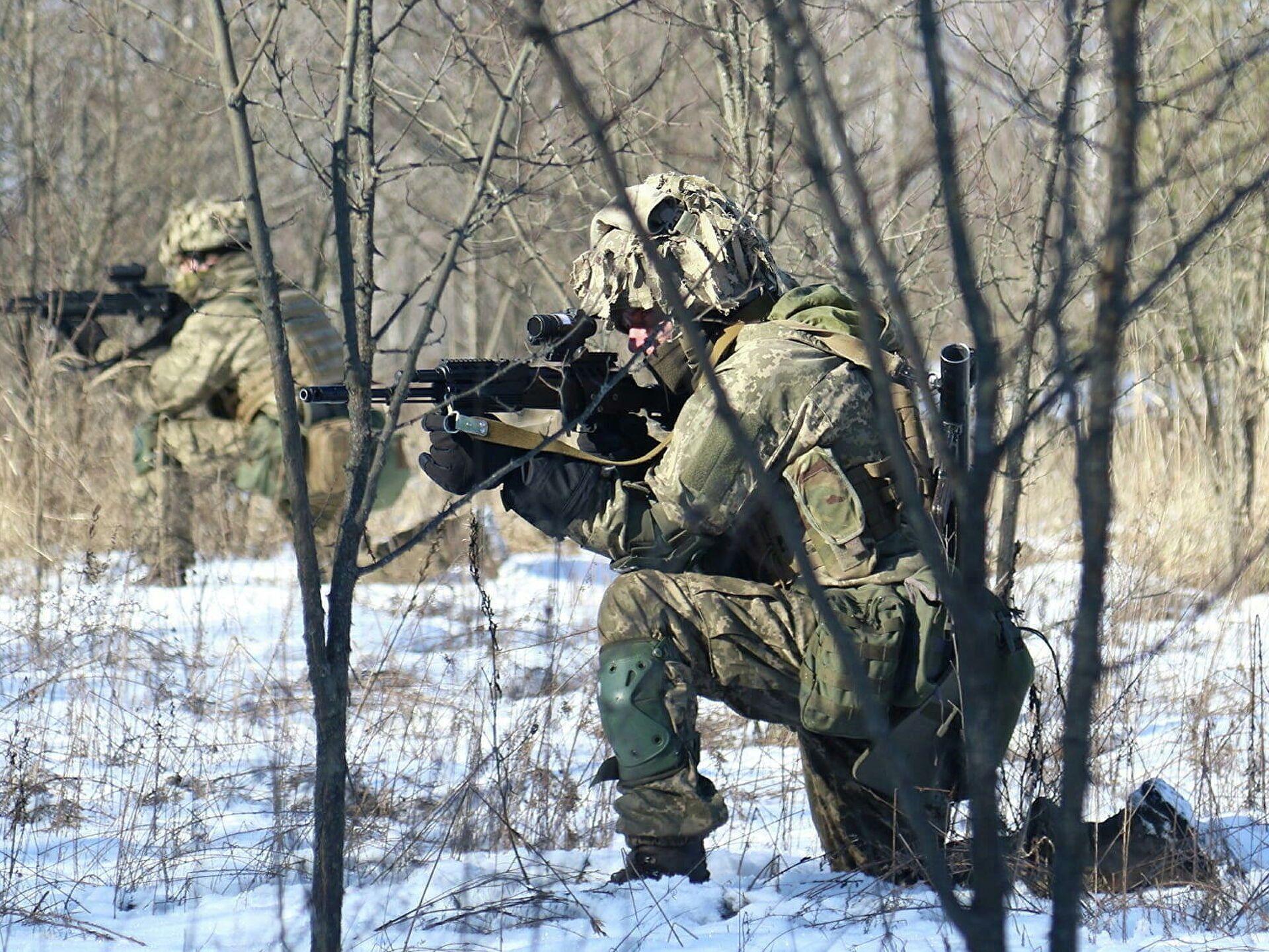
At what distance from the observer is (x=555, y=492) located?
3.09 m

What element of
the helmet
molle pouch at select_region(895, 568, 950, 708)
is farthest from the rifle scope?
the helmet

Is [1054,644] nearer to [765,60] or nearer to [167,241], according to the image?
[765,60]

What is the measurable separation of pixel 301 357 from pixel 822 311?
421 centimetres

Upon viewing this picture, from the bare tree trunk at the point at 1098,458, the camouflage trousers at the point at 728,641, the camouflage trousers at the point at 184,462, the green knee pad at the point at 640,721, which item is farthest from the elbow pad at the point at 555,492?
the camouflage trousers at the point at 184,462

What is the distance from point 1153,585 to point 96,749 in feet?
12.6

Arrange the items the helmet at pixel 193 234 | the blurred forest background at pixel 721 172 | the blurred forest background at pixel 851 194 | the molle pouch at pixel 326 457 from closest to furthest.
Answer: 1. the blurred forest background at pixel 851 194
2. the blurred forest background at pixel 721 172
3. the helmet at pixel 193 234
4. the molle pouch at pixel 326 457

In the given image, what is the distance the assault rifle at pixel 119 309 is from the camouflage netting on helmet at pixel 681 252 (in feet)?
13.2

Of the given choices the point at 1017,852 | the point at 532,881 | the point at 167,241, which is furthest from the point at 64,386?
the point at 1017,852

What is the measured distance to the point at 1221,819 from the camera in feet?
10.4

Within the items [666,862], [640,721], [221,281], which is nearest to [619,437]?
[640,721]

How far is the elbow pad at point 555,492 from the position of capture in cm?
307

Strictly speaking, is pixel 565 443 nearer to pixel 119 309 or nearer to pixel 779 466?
pixel 779 466

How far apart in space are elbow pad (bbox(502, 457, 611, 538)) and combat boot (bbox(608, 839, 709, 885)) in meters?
0.70

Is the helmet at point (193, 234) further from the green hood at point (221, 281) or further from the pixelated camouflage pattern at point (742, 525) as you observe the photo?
the pixelated camouflage pattern at point (742, 525)
